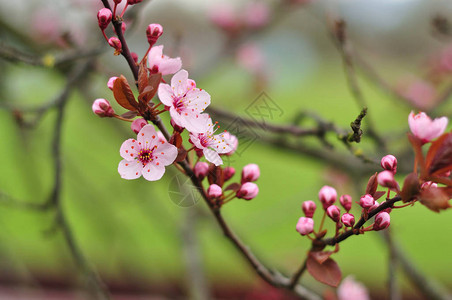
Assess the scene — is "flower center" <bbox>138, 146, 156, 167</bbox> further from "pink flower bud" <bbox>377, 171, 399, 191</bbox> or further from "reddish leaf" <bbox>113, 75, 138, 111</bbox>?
"pink flower bud" <bbox>377, 171, 399, 191</bbox>

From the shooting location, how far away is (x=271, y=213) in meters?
2.05

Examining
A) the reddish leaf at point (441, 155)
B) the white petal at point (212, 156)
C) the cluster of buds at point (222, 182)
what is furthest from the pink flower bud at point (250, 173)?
the reddish leaf at point (441, 155)

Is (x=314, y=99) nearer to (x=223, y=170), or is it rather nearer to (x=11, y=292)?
(x=11, y=292)

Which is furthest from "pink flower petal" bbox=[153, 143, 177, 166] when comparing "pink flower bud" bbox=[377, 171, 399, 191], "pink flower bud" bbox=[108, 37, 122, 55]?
"pink flower bud" bbox=[377, 171, 399, 191]

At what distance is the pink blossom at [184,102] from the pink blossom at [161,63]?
0.03 meters

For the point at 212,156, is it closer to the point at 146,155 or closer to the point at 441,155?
the point at 146,155

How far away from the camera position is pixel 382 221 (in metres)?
0.42

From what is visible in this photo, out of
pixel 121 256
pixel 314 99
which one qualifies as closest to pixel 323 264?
pixel 121 256

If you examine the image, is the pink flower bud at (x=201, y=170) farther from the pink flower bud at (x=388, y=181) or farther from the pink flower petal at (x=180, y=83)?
the pink flower bud at (x=388, y=181)

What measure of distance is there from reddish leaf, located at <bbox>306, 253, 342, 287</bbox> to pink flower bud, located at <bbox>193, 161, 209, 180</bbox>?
0.18 meters

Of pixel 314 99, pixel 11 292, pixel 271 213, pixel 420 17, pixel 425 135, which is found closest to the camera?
pixel 425 135

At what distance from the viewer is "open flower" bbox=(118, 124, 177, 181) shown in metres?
0.41

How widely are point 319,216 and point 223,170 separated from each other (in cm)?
44

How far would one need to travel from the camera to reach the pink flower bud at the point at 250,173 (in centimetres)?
51
